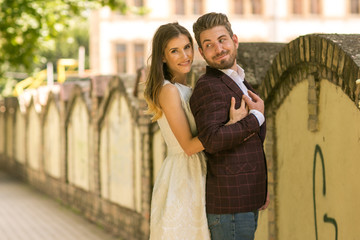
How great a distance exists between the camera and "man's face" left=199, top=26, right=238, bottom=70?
371 cm

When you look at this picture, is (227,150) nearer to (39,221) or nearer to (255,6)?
(39,221)

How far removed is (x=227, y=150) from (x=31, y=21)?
12.8m

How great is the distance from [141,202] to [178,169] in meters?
5.34

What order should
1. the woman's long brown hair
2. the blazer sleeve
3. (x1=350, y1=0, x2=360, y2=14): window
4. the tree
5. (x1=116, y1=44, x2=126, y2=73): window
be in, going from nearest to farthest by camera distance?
the blazer sleeve → the woman's long brown hair → the tree → (x1=116, y1=44, x2=126, y2=73): window → (x1=350, y1=0, x2=360, y2=14): window

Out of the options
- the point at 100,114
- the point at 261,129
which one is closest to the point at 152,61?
the point at 261,129

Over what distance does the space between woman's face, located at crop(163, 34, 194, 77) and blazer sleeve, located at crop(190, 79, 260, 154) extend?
0.30 meters

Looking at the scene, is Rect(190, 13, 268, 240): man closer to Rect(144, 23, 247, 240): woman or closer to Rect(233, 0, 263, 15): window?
Rect(144, 23, 247, 240): woman

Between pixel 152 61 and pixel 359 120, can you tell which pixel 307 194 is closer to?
pixel 359 120

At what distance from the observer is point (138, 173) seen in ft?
31.0

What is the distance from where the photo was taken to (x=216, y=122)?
140 inches

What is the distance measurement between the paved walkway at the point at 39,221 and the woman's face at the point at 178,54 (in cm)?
641

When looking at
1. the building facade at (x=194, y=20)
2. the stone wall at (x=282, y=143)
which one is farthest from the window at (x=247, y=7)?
the stone wall at (x=282, y=143)

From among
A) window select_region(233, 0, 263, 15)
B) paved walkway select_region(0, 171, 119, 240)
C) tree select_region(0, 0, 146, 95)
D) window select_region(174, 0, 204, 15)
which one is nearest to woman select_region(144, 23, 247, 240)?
paved walkway select_region(0, 171, 119, 240)

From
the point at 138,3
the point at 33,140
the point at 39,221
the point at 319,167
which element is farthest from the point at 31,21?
the point at 138,3
